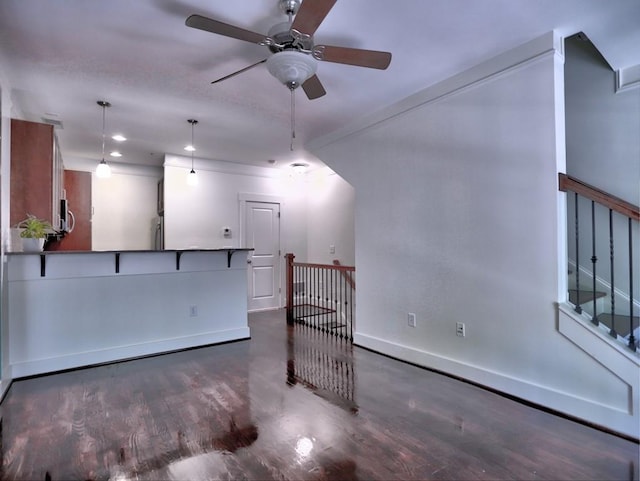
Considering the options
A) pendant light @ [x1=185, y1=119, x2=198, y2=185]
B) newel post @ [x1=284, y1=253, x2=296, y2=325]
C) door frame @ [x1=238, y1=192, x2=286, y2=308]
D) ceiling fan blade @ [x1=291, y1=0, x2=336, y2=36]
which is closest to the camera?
ceiling fan blade @ [x1=291, y1=0, x2=336, y2=36]

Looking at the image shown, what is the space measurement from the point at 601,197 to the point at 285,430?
8.24 feet

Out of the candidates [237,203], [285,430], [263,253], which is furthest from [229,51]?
[263,253]

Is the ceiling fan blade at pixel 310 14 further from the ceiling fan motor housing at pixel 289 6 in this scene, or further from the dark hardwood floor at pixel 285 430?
the dark hardwood floor at pixel 285 430

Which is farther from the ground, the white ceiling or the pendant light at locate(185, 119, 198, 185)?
the white ceiling

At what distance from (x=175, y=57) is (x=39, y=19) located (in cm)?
82

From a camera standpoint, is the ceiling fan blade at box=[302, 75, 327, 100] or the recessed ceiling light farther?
the recessed ceiling light

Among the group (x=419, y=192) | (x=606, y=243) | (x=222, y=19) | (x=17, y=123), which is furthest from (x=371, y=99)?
(x=17, y=123)

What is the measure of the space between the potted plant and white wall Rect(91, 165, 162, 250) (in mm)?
2689

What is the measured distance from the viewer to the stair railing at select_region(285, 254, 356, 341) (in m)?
5.17

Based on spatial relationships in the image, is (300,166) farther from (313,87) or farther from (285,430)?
(285,430)

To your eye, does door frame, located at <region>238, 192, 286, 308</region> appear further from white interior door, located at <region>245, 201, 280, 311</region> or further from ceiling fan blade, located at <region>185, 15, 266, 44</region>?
ceiling fan blade, located at <region>185, 15, 266, 44</region>

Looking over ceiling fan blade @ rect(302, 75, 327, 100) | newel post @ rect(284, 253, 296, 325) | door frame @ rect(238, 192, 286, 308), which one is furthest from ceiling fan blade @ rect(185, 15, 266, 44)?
door frame @ rect(238, 192, 286, 308)

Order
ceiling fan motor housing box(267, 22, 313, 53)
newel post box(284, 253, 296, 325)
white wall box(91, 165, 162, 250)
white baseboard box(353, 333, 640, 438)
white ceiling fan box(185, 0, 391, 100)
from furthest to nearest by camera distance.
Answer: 1. white wall box(91, 165, 162, 250)
2. newel post box(284, 253, 296, 325)
3. white baseboard box(353, 333, 640, 438)
4. ceiling fan motor housing box(267, 22, 313, 53)
5. white ceiling fan box(185, 0, 391, 100)

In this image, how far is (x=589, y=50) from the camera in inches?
114
